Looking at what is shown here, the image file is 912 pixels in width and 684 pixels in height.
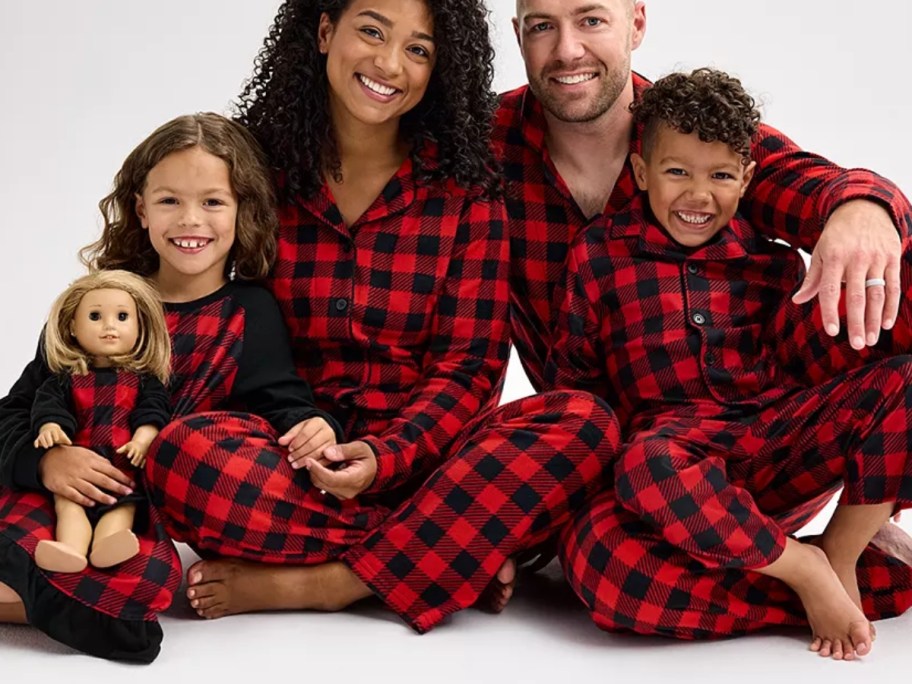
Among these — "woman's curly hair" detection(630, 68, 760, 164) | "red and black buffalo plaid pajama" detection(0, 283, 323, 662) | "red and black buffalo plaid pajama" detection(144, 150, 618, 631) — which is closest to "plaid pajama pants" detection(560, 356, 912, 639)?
"red and black buffalo plaid pajama" detection(144, 150, 618, 631)

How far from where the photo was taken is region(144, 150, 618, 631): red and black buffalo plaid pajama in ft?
8.59

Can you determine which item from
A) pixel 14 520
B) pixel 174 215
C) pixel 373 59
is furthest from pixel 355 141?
pixel 14 520

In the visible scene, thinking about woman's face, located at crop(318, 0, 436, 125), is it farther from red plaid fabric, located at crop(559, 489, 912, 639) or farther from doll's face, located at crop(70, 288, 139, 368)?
red plaid fabric, located at crop(559, 489, 912, 639)

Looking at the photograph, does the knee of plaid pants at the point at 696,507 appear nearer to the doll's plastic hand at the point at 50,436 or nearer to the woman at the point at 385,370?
the woman at the point at 385,370

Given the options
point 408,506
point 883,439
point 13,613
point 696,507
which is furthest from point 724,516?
point 13,613

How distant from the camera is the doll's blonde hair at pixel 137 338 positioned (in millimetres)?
2643

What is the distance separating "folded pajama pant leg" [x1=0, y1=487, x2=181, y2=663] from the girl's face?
0.57m

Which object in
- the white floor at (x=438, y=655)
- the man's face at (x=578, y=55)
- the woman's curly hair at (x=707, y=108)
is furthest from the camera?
the man's face at (x=578, y=55)

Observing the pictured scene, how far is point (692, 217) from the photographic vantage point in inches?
111

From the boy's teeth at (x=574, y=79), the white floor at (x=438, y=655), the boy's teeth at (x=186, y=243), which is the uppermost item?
the boy's teeth at (x=574, y=79)

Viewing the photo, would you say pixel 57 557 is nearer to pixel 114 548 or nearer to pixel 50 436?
pixel 114 548

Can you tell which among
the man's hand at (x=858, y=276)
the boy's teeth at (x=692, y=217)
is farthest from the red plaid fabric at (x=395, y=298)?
the man's hand at (x=858, y=276)

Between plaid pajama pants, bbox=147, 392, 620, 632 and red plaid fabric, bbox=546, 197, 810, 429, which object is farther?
red plaid fabric, bbox=546, 197, 810, 429

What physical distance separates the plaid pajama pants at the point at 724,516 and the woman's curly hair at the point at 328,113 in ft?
2.21
